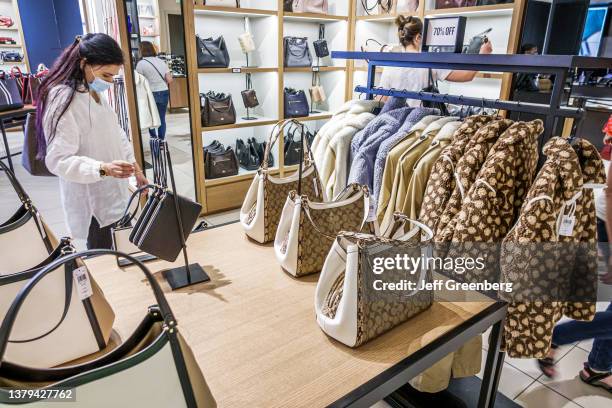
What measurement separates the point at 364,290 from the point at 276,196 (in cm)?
63

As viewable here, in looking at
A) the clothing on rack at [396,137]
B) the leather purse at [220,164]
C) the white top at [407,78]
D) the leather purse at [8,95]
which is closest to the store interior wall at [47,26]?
the leather purse at [8,95]

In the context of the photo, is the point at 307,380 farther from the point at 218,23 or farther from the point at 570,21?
the point at 218,23

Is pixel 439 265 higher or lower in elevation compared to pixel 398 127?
lower

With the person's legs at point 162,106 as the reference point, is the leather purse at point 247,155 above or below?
below

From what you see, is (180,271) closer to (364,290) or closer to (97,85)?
(364,290)

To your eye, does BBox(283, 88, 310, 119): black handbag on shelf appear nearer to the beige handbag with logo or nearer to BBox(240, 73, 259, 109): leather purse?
BBox(240, 73, 259, 109): leather purse

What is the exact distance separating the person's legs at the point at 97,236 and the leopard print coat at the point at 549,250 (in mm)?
1789

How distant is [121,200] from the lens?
2137mm

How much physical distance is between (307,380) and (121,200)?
1.57 meters

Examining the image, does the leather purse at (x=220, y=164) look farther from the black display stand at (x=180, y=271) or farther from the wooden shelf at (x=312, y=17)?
the black display stand at (x=180, y=271)

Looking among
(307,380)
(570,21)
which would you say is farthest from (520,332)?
(570,21)

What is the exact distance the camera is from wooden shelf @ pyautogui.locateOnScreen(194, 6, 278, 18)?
364 cm

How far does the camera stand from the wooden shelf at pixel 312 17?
163 inches

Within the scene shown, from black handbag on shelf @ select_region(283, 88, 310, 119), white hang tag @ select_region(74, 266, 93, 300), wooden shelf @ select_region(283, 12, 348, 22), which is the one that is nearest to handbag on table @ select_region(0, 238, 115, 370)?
white hang tag @ select_region(74, 266, 93, 300)
